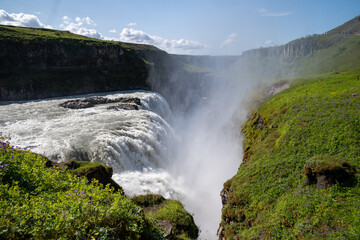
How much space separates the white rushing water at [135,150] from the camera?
774 inches

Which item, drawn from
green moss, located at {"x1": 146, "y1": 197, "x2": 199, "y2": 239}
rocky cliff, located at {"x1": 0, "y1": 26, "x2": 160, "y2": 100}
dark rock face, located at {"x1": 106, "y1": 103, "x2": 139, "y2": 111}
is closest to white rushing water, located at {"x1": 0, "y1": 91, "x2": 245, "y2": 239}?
dark rock face, located at {"x1": 106, "y1": 103, "x2": 139, "y2": 111}

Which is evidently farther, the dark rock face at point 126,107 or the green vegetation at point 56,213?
the dark rock face at point 126,107

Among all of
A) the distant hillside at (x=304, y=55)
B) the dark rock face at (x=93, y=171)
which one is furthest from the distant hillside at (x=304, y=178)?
the distant hillside at (x=304, y=55)

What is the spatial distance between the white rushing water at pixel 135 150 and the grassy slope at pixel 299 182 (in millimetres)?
3919

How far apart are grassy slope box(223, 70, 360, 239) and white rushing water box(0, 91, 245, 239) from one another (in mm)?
3919

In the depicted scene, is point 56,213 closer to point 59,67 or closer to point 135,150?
point 135,150

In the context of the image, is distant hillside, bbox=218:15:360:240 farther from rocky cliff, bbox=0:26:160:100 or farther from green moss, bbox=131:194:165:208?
rocky cliff, bbox=0:26:160:100

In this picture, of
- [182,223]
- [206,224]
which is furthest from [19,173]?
[206,224]

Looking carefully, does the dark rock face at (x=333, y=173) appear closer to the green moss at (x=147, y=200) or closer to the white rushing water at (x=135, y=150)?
the white rushing water at (x=135, y=150)

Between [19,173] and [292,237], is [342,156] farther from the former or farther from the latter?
[19,173]

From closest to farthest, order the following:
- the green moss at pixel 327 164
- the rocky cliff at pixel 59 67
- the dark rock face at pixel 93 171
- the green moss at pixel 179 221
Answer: the green moss at pixel 327 164 < the green moss at pixel 179 221 < the dark rock face at pixel 93 171 < the rocky cliff at pixel 59 67

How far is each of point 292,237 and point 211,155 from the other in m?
28.3

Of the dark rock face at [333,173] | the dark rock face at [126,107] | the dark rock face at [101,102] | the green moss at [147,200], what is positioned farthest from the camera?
the dark rock face at [101,102]

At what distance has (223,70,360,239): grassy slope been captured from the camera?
25.7ft
